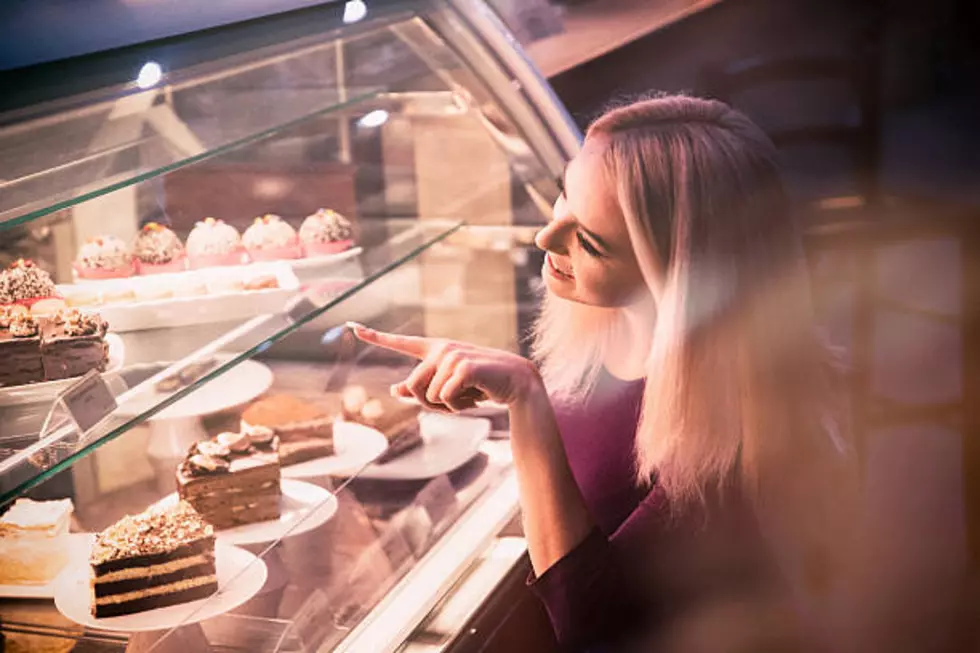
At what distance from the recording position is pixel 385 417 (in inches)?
92.7

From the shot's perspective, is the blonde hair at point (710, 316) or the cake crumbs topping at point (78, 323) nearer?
the cake crumbs topping at point (78, 323)

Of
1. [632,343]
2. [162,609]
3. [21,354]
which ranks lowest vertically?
[162,609]

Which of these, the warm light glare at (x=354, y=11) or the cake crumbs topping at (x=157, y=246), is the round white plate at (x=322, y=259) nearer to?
the cake crumbs topping at (x=157, y=246)

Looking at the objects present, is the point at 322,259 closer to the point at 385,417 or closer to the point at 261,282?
the point at 261,282

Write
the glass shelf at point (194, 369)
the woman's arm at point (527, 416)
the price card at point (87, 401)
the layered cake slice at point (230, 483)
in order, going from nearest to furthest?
1. the glass shelf at point (194, 369)
2. the price card at point (87, 401)
3. the woman's arm at point (527, 416)
4. the layered cake slice at point (230, 483)

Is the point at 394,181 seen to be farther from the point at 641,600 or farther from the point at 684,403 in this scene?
the point at 641,600

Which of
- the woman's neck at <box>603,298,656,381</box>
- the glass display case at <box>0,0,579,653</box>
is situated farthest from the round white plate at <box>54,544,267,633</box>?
the woman's neck at <box>603,298,656,381</box>

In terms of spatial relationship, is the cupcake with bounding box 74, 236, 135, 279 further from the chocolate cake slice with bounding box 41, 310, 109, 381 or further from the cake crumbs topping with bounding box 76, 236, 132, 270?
the chocolate cake slice with bounding box 41, 310, 109, 381

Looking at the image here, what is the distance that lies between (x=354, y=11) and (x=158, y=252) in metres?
0.60

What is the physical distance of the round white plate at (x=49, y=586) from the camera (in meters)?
1.77

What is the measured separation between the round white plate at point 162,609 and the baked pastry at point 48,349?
1.58ft

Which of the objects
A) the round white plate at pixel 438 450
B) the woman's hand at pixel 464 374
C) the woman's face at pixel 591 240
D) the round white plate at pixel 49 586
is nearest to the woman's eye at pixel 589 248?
the woman's face at pixel 591 240

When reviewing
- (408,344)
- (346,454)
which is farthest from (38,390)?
(346,454)

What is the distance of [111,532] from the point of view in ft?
5.99
